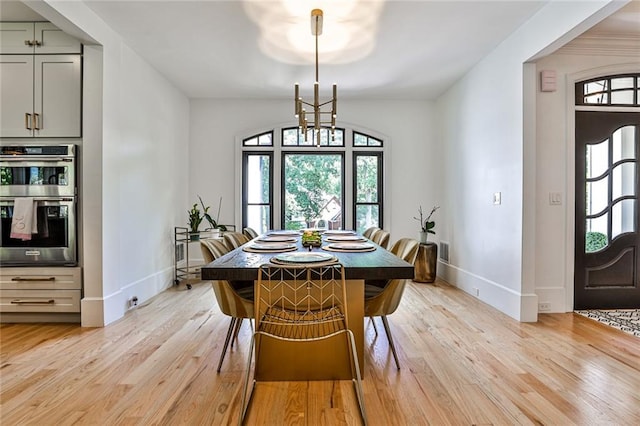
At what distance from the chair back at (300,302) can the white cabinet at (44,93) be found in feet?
8.41

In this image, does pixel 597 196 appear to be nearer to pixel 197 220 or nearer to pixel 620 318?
pixel 620 318

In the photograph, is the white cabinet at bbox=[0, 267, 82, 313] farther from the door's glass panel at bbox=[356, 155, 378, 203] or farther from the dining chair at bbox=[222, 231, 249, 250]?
the door's glass panel at bbox=[356, 155, 378, 203]

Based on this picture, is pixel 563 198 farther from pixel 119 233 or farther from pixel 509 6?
pixel 119 233

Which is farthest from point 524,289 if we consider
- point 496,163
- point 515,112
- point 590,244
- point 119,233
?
point 119,233

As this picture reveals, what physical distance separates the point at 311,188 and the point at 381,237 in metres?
2.54

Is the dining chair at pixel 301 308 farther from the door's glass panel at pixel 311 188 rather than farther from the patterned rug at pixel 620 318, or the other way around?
the door's glass panel at pixel 311 188

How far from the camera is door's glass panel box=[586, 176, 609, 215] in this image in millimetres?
3656

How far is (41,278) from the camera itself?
127 inches

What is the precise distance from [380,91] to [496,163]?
2.12 meters

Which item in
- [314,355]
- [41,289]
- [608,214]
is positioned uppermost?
[608,214]

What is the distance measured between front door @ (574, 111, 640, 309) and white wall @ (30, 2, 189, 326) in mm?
4656

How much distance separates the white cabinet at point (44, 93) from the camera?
322 cm

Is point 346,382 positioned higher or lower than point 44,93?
lower

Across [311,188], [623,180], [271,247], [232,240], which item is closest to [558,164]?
[623,180]
